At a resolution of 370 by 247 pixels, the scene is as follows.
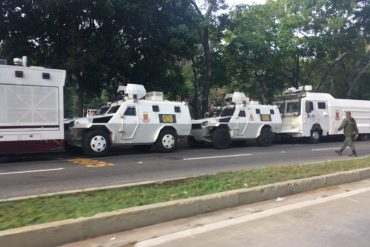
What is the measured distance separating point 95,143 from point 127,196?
27.1ft

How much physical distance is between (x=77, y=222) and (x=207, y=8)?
73.0ft

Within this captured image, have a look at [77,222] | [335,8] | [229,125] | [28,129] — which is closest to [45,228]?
[77,222]

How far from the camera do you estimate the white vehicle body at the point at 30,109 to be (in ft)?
42.9

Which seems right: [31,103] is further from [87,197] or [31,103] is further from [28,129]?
[87,197]

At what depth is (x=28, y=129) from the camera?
13.4 meters

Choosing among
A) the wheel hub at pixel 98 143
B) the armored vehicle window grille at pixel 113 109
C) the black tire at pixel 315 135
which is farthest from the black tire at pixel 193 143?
the black tire at pixel 315 135

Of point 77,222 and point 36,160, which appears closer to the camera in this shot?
point 77,222

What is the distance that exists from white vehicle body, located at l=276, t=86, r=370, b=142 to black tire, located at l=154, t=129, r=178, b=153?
340 inches

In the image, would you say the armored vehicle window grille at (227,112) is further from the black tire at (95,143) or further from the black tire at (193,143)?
the black tire at (95,143)

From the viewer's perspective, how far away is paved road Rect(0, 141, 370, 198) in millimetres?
9562

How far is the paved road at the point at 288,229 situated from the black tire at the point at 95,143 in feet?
29.7

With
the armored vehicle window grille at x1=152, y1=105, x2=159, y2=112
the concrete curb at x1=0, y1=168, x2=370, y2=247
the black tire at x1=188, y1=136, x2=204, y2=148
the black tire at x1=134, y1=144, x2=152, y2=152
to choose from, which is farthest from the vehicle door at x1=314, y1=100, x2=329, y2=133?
the concrete curb at x1=0, y1=168, x2=370, y2=247

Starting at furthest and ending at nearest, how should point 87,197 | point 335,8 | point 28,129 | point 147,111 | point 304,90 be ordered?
point 335,8
point 304,90
point 147,111
point 28,129
point 87,197

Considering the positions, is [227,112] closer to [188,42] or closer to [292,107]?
[188,42]
